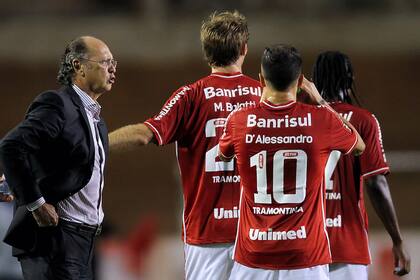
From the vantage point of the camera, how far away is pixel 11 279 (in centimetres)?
1020

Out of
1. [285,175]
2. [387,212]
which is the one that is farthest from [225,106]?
[387,212]

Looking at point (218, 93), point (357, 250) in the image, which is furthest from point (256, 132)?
point (357, 250)

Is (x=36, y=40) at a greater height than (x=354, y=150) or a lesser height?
greater

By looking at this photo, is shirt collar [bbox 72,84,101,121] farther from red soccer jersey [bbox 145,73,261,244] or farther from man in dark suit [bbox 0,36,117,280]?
red soccer jersey [bbox 145,73,261,244]

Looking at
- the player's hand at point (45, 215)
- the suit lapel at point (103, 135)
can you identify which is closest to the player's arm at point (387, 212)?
the suit lapel at point (103, 135)

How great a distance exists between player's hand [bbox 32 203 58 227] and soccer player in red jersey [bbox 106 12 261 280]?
708 millimetres

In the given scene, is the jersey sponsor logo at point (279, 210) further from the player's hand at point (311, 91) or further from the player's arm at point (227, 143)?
the player's hand at point (311, 91)

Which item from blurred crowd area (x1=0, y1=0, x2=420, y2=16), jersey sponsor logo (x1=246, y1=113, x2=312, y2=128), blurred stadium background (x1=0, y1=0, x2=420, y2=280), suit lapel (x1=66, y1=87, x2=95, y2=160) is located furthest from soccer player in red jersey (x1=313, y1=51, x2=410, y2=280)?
blurred crowd area (x1=0, y1=0, x2=420, y2=16)

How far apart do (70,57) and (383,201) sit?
185 centimetres

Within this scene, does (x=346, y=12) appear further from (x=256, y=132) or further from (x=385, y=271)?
(x=256, y=132)

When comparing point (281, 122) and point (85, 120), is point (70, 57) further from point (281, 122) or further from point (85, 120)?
point (281, 122)

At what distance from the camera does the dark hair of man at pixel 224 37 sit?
5250 mm

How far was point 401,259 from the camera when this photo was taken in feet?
18.7

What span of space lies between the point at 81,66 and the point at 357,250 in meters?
1.76
